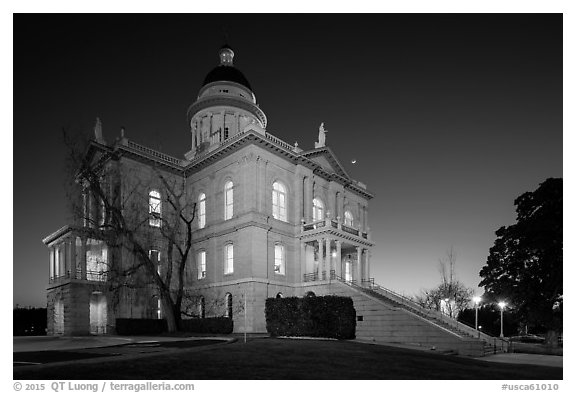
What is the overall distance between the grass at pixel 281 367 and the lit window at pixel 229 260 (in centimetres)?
1745

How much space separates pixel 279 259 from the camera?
121ft

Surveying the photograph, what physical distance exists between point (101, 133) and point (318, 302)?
23678mm

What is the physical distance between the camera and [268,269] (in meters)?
35.2

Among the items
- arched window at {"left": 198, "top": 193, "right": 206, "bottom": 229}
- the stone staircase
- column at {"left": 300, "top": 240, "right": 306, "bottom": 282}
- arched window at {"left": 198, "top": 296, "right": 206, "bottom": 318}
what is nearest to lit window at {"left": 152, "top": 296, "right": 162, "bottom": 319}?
arched window at {"left": 198, "top": 296, "right": 206, "bottom": 318}

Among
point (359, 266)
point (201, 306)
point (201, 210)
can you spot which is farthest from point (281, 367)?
point (201, 210)

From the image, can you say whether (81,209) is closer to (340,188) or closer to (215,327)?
(215,327)

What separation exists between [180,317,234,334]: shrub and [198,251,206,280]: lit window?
18.3ft

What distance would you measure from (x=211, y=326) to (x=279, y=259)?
7.51 m

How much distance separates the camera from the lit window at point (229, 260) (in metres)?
36.1

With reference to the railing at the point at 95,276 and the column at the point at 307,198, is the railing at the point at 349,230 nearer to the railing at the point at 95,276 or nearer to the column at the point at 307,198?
the column at the point at 307,198

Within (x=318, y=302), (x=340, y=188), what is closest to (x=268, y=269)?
(x=318, y=302)

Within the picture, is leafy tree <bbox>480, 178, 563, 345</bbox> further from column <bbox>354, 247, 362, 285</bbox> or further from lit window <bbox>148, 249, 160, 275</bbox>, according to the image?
lit window <bbox>148, 249, 160, 275</bbox>
